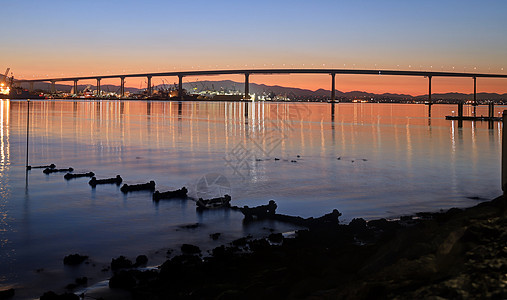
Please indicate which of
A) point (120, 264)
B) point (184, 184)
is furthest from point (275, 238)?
point (184, 184)

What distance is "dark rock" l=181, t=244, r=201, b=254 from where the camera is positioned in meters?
7.78

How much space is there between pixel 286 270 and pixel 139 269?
232cm

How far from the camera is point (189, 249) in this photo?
7812mm

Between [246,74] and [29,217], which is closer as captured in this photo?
→ [29,217]

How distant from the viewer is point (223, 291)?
213 inches

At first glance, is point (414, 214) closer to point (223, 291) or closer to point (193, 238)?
point (193, 238)

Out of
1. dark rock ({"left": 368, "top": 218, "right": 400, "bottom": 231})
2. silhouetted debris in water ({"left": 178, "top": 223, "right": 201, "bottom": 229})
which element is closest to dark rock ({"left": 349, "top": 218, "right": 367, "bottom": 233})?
Result: dark rock ({"left": 368, "top": 218, "right": 400, "bottom": 231})

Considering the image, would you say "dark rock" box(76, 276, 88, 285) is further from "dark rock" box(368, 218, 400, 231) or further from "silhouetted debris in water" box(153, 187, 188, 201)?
"silhouetted debris in water" box(153, 187, 188, 201)

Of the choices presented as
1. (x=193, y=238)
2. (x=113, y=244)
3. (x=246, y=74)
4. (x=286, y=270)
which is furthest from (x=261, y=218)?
(x=246, y=74)

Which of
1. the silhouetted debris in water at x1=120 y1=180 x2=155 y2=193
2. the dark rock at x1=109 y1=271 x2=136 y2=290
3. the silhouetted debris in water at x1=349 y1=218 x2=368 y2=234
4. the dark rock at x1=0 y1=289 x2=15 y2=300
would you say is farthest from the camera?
the silhouetted debris in water at x1=120 y1=180 x2=155 y2=193

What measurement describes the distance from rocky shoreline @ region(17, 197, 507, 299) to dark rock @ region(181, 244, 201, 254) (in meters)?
0.02

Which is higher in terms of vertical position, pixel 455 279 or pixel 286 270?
pixel 455 279

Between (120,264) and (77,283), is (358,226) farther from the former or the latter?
(77,283)

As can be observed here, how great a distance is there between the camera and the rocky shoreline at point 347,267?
153 inches
